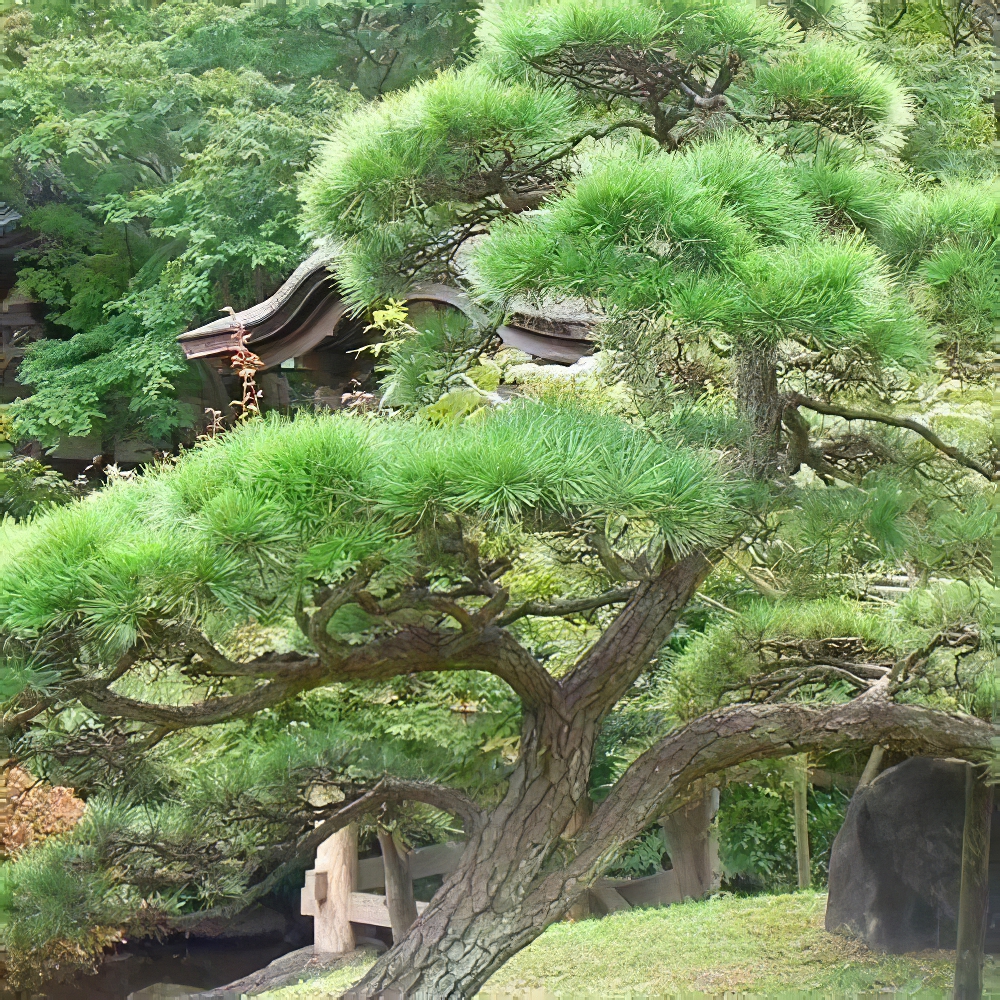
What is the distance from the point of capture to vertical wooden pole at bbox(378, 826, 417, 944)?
7.90ft

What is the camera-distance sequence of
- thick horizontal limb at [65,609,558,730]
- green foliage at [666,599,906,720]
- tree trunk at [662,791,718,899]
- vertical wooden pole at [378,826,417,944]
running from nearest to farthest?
thick horizontal limb at [65,609,558,730]
green foliage at [666,599,906,720]
vertical wooden pole at [378,826,417,944]
tree trunk at [662,791,718,899]

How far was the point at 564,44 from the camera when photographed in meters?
1.29

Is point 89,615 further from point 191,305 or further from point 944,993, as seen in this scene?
point 191,305

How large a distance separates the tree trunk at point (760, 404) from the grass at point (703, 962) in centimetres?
119

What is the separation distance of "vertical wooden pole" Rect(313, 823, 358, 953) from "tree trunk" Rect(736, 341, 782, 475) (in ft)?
5.45

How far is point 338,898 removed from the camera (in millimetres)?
2572

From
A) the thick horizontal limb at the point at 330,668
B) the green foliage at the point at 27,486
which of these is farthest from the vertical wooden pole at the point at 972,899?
the green foliage at the point at 27,486

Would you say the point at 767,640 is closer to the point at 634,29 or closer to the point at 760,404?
the point at 760,404

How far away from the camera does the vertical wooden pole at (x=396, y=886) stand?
241 centimetres

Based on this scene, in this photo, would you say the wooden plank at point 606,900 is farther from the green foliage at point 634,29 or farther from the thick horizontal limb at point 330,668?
the green foliage at point 634,29

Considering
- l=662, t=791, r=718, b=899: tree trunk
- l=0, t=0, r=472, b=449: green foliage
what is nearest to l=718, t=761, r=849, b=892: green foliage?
l=662, t=791, r=718, b=899: tree trunk

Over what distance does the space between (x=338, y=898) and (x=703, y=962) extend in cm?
96

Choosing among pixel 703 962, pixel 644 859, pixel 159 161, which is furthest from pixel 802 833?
pixel 159 161

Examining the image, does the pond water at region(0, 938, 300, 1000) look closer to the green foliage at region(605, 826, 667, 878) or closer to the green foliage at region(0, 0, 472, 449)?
the green foliage at region(605, 826, 667, 878)
